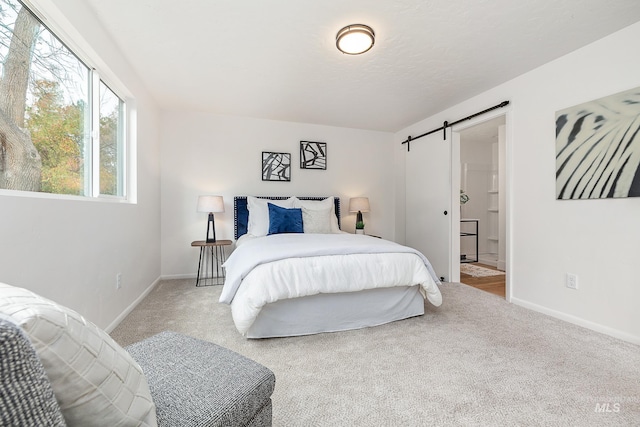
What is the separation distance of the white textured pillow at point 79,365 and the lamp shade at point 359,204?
397 centimetres

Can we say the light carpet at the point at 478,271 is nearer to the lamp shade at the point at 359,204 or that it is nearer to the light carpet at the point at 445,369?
the light carpet at the point at 445,369

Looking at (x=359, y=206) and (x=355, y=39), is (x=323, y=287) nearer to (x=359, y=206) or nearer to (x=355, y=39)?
(x=355, y=39)

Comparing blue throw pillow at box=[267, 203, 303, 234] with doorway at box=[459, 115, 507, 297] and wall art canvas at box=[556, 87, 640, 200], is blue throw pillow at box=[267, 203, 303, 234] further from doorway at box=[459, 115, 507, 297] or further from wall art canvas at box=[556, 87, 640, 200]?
doorway at box=[459, 115, 507, 297]

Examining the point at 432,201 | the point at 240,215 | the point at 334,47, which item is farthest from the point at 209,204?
the point at 432,201

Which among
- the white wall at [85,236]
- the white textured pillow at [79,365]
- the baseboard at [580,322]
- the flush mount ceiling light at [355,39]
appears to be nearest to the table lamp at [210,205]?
the white wall at [85,236]

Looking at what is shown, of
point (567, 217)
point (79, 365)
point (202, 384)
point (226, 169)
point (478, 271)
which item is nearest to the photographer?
point (79, 365)

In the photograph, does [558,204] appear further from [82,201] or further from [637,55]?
[82,201]

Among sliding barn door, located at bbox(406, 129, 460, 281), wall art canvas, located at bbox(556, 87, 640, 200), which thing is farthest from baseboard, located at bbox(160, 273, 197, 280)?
wall art canvas, located at bbox(556, 87, 640, 200)

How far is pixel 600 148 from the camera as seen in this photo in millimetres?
2236

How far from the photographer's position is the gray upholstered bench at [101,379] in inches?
13.6

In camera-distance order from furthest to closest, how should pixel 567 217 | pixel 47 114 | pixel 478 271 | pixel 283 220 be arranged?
pixel 478 271, pixel 283 220, pixel 567 217, pixel 47 114

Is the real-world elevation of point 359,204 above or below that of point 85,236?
above

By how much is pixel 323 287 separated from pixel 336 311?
0.92 ft

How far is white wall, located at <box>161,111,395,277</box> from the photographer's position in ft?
13.0
